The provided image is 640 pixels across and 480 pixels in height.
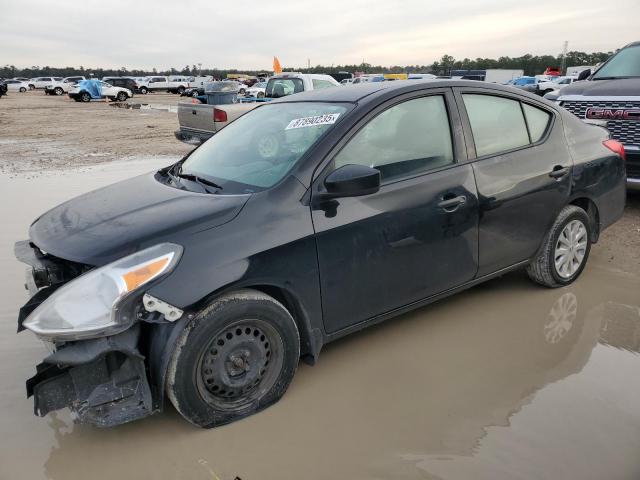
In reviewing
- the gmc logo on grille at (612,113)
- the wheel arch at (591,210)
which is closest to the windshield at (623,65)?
the gmc logo on grille at (612,113)

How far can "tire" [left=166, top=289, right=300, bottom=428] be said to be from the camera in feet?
8.21

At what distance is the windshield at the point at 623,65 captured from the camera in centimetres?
731

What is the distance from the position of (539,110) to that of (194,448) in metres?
3.41

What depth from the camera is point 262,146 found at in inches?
136

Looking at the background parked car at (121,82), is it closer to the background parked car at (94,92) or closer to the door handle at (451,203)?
the background parked car at (94,92)

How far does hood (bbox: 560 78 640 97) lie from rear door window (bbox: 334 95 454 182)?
4228 millimetres

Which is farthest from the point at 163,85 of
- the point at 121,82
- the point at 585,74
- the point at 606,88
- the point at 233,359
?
the point at 233,359

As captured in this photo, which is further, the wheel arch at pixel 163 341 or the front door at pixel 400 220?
the front door at pixel 400 220

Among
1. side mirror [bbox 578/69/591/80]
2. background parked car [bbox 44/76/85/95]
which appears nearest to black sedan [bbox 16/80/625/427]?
side mirror [bbox 578/69/591/80]

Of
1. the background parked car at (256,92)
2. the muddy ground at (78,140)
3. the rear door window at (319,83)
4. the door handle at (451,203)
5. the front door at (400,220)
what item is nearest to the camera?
the front door at (400,220)

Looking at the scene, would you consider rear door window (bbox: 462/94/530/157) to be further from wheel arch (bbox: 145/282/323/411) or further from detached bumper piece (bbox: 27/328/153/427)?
detached bumper piece (bbox: 27/328/153/427)

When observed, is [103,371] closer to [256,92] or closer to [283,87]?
[283,87]

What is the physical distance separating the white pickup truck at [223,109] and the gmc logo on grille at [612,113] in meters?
4.88

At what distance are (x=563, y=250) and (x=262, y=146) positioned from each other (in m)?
2.53
